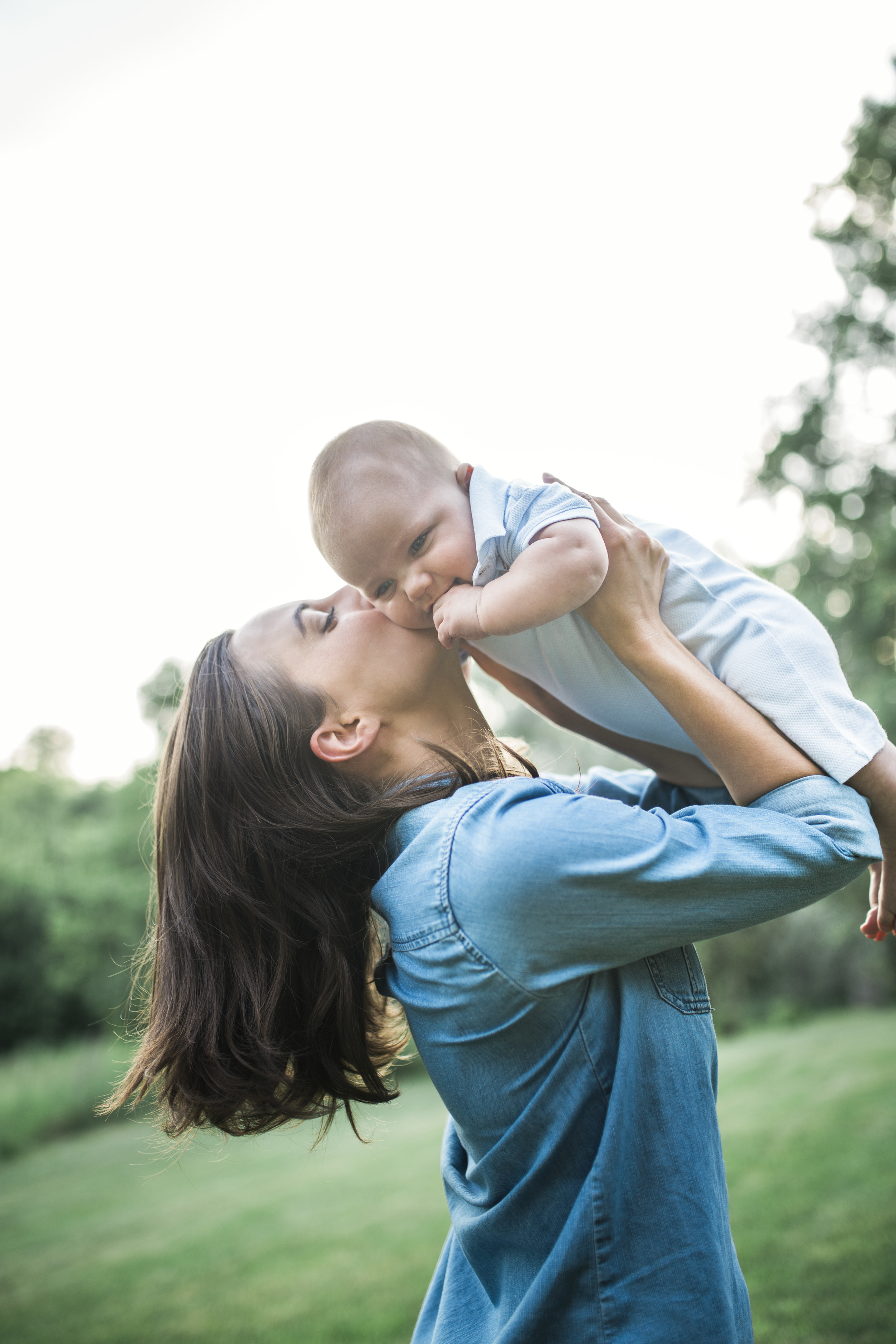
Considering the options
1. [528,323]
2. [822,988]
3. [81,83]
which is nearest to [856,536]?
[528,323]

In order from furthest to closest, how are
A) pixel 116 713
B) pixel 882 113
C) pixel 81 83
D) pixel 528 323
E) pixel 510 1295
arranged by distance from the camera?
pixel 116 713 < pixel 882 113 < pixel 528 323 < pixel 81 83 < pixel 510 1295

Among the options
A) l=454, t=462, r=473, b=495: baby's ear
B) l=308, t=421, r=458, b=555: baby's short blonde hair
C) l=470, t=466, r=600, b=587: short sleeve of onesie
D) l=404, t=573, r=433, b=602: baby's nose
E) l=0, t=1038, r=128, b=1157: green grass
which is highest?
l=308, t=421, r=458, b=555: baby's short blonde hair

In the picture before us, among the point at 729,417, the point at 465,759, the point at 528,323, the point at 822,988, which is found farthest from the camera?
the point at 822,988

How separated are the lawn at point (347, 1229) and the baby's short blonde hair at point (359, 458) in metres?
2.46

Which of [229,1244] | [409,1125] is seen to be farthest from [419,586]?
[409,1125]

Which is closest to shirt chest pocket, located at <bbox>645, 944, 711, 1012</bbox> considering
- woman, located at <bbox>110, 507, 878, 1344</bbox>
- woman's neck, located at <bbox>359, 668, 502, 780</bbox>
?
woman, located at <bbox>110, 507, 878, 1344</bbox>

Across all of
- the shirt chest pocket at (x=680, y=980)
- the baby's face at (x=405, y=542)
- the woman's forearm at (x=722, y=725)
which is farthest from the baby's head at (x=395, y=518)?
the shirt chest pocket at (x=680, y=980)

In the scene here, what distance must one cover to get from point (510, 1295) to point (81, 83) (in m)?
9.43

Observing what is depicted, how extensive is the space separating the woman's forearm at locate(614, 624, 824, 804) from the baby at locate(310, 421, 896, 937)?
0.07 meters

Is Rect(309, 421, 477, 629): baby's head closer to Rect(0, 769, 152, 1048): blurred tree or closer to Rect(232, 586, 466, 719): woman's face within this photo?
Rect(232, 586, 466, 719): woman's face

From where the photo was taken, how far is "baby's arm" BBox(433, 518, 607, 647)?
157 centimetres

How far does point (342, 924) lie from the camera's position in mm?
1759

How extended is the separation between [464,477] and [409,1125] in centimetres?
1117

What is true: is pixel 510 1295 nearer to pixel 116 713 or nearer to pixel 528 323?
pixel 528 323
